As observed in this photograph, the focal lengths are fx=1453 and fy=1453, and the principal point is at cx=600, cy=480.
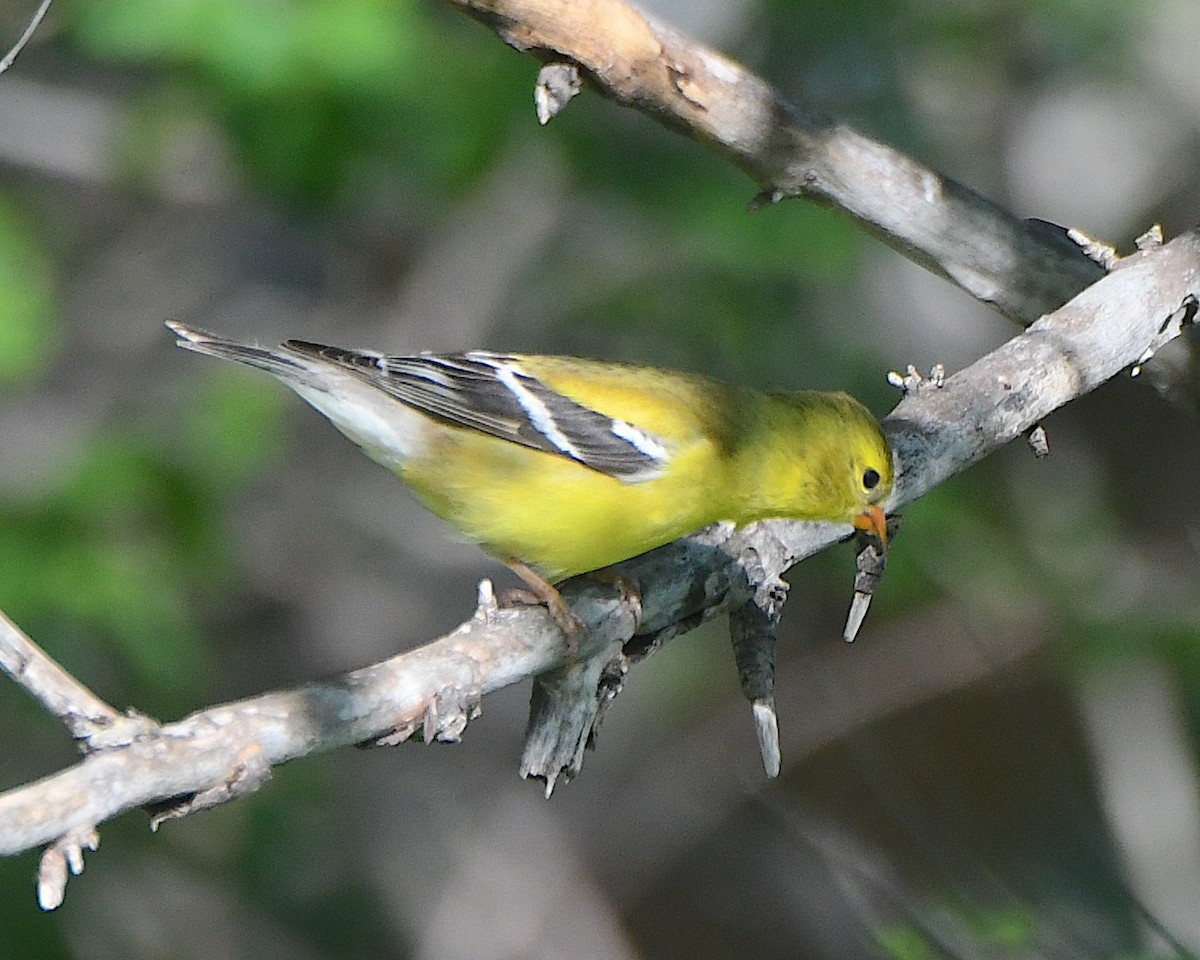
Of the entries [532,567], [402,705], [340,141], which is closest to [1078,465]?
[340,141]

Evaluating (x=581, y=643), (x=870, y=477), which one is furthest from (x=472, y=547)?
(x=581, y=643)

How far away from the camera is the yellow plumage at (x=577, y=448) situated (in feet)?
12.7

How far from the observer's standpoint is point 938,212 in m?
3.90

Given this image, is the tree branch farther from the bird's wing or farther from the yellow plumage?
the bird's wing

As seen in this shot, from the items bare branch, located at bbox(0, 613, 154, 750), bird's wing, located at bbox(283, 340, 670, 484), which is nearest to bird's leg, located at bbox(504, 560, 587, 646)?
bird's wing, located at bbox(283, 340, 670, 484)

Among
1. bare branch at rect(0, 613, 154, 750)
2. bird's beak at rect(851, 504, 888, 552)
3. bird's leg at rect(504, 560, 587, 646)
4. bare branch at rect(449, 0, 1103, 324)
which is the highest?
bare branch at rect(449, 0, 1103, 324)

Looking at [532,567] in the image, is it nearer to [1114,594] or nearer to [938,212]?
[938,212]

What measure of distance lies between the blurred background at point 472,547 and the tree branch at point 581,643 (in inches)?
103

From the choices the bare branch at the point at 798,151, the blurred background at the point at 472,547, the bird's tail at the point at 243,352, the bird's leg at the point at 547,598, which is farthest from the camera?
the blurred background at the point at 472,547

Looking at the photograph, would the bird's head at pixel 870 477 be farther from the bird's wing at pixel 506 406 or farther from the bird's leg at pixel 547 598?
the bird's leg at pixel 547 598

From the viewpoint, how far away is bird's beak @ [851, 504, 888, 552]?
4.01 metres

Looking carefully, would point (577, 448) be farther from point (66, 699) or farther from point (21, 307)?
point (21, 307)

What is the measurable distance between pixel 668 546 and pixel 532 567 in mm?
388

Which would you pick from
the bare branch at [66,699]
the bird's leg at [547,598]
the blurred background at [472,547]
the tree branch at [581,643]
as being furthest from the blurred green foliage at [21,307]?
the bare branch at [66,699]
